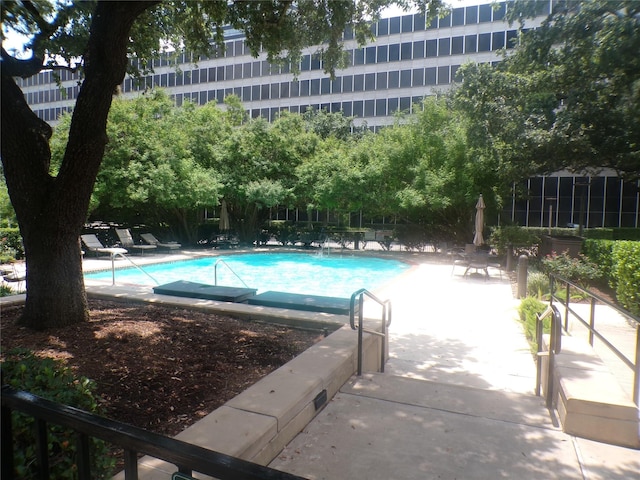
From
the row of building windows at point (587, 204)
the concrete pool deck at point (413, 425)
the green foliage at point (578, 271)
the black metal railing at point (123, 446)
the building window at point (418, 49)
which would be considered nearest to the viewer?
the black metal railing at point (123, 446)

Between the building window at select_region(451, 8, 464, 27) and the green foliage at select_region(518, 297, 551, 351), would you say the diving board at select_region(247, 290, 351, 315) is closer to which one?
the green foliage at select_region(518, 297, 551, 351)

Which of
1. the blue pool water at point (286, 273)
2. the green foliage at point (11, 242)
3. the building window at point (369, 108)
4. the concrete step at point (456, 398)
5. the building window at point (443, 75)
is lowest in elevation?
the blue pool water at point (286, 273)

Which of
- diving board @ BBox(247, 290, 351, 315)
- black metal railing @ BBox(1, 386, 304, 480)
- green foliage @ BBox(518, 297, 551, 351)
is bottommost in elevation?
green foliage @ BBox(518, 297, 551, 351)

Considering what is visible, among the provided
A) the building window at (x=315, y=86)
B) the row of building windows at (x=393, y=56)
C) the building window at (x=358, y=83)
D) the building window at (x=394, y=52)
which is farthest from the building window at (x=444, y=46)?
the building window at (x=315, y=86)

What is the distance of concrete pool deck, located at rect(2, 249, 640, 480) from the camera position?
3109 millimetres

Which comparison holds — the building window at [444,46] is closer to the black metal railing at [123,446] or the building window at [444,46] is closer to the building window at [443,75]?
the building window at [443,75]

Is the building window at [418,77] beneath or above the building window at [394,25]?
beneath

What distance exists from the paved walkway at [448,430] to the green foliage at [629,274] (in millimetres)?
3306

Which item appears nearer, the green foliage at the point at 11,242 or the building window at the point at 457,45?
the green foliage at the point at 11,242

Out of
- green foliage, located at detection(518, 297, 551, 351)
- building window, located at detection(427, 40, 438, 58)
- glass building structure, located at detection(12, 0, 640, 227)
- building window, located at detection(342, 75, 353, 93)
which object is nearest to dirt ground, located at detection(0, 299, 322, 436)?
green foliage, located at detection(518, 297, 551, 351)

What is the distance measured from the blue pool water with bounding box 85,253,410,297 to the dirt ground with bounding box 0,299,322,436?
8038mm

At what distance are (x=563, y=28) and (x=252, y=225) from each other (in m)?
17.9

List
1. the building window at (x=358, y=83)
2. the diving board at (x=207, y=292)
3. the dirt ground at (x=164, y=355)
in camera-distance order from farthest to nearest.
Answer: the building window at (x=358, y=83) → the diving board at (x=207, y=292) → the dirt ground at (x=164, y=355)

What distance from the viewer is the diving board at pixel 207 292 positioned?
7707 millimetres
